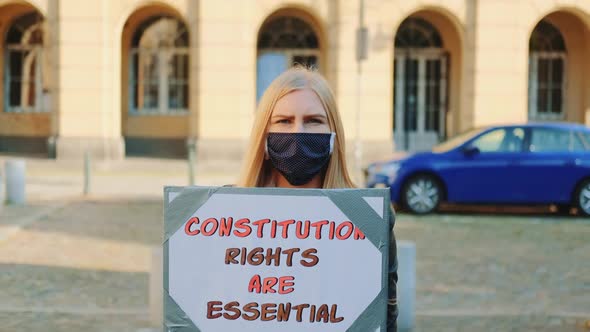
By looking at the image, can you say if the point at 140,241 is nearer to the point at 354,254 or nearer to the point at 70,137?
the point at 354,254

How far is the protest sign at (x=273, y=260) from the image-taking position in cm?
248

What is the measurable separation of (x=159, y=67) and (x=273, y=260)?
2366 cm

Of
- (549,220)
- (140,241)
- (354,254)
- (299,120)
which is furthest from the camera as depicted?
(549,220)

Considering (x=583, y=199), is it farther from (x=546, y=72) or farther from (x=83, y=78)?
(x=83, y=78)

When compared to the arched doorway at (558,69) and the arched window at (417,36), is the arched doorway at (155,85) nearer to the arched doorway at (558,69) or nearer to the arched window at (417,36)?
the arched window at (417,36)

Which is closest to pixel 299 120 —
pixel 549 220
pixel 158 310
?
pixel 158 310

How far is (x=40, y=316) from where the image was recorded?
21.2 feet

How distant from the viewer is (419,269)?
893cm

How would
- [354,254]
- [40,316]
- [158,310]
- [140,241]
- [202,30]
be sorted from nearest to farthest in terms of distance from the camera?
[354,254] → [158,310] → [40,316] → [140,241] → [202,30]

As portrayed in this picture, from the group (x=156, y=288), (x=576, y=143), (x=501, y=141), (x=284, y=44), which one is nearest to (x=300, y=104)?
(x=156, y=288)

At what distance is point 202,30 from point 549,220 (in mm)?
12119

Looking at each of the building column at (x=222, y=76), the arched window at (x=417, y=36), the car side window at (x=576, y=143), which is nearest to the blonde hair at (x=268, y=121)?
the car side window at (x=576, y=143)

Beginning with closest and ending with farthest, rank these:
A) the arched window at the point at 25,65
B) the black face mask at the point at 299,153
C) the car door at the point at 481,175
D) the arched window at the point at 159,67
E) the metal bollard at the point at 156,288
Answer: the black face mask at the point at 299,153, the metal bollard at the point at 156,288, the car door at the point at 481,175, the arched window at the point at 159,67, the arched window at the point at 25,65

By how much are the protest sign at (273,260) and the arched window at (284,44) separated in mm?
22433
